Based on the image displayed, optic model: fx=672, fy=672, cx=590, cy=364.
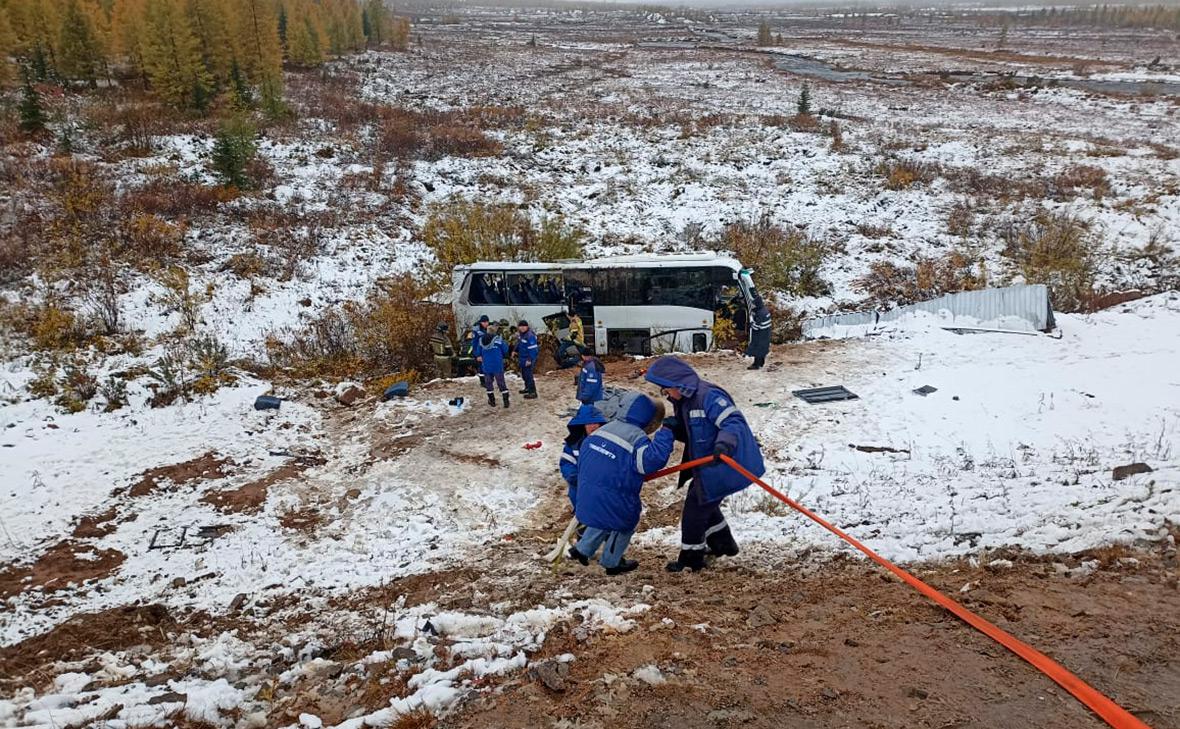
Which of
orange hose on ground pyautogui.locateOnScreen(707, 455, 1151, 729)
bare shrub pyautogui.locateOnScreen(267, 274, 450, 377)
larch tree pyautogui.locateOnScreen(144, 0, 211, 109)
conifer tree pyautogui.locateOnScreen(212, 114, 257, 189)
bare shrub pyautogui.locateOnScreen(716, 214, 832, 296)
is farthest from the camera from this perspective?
larch tree pyautogui.locateOnScreen(144, 0, 211, 109)

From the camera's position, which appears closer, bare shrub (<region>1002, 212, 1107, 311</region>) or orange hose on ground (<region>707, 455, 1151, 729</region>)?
orange hose on ground (<region>707, 455, 1151, 729</region>)

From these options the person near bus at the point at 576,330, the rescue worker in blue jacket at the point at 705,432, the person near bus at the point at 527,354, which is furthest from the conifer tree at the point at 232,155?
the rescue worker in blue jacket at the point at 705,432

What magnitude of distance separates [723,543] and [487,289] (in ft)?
28.6

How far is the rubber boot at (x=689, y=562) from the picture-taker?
6090 mm

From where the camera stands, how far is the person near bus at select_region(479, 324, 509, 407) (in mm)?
11125

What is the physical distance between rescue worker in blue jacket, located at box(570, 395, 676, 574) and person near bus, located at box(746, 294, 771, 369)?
285 inches

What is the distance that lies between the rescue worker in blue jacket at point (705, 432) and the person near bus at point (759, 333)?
6.99 metres

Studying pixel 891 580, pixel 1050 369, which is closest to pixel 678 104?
pixel 1050 369

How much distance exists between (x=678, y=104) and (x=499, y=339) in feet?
103

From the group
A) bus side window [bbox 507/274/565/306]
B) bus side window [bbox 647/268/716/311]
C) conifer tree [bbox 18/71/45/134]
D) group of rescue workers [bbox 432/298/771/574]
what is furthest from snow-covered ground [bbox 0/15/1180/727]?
conifer tree [bbox 18/71/45/134]

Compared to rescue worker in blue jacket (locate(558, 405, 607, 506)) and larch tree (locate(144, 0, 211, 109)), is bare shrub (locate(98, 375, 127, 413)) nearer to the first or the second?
rescue worker in blue jacket (locate(558, 405, 607, 506))

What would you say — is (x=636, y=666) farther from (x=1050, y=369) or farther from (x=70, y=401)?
(x=70, y=401)

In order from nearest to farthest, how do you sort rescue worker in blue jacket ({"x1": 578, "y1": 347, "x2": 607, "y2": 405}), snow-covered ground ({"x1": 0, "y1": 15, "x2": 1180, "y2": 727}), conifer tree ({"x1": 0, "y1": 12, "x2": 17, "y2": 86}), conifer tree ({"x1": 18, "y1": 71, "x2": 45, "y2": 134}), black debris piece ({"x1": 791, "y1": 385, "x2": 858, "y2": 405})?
snow-covered ground ({"x1": 0, "y1": 15, "x2": 1180, "y2": 727}) → rescue worker in blue jacket ({"x1": 578, "y1": 347, "x2": 607, "y2": 405}) → black debris piece ({"x1": 791, "y1": 385, "x2": 858, "y2": 405}) → conifer tree ({"x1": 18, "y1": 71, "x2": 45, "y2": 134}) → conifer tree ({"x1": 0, "y1": 12, "x2": 17, "y2": 86})

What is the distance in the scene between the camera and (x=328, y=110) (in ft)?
103
